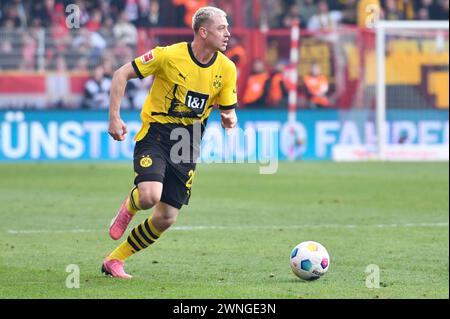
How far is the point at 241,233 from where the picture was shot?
1143cm

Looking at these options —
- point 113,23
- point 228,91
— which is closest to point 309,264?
point 228,91

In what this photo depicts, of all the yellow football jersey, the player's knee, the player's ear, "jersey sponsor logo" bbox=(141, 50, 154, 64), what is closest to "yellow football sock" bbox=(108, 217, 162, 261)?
the player's knee

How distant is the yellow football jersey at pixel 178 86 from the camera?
845 cm

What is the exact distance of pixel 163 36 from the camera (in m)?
23.2

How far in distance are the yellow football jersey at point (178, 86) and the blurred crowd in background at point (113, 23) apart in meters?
13.0

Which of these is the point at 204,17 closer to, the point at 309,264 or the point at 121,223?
the point at 121,223

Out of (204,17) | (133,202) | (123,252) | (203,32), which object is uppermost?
(204,17)

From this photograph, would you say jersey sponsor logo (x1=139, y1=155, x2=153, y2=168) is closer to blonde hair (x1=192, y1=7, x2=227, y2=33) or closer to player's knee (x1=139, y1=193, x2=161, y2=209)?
player's knee (x1=139, y1=193, x2=161, y2=209)

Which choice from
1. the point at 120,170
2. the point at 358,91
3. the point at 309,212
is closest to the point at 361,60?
the point at 358,91

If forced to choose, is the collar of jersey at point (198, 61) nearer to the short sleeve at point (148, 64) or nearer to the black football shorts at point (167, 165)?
the short sleeve at point (148, 64)

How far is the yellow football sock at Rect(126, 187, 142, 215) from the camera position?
8.20 meters

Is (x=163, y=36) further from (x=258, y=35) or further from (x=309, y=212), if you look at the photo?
(x=309, y=212)

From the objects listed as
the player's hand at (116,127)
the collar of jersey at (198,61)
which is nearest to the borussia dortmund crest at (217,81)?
the collar of jersey at (198,61)

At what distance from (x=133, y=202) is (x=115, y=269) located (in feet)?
1.74
